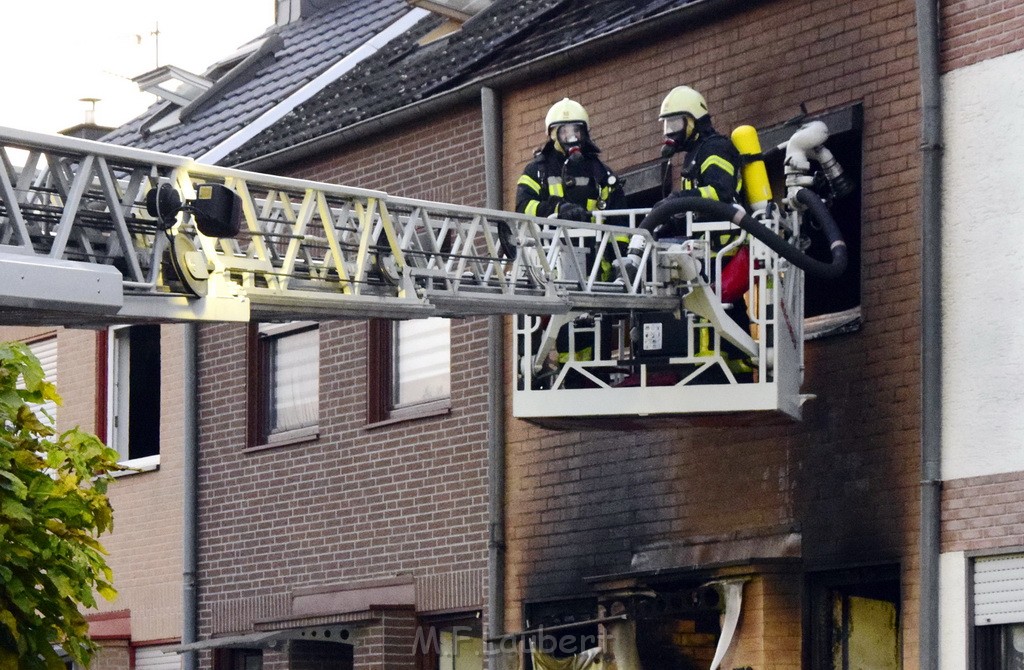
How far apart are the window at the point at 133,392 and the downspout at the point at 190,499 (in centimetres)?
91

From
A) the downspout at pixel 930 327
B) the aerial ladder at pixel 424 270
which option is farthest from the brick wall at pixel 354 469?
the downspout at pixel 930 327

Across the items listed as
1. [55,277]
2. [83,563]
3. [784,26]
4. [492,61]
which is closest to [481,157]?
[492,61]

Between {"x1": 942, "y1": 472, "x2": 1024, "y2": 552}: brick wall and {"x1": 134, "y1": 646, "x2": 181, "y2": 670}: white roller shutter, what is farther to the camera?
{"x1": 134, "y1": 646, "x2": 181, "y2": 670}: white roller shutter

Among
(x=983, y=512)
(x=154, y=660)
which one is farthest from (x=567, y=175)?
(x=154, y=660)

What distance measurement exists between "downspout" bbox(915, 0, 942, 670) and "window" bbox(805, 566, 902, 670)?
1.69 ft

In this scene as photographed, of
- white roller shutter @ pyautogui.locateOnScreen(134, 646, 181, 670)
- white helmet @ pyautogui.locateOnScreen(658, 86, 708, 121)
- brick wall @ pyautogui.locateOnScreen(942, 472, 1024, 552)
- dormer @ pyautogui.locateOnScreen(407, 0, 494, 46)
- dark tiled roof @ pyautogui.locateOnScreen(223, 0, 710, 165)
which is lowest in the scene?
white roller shutter @ pyautogui.locateOnScreen(134, 646, 181, 670)

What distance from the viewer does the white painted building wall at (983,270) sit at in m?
12.1

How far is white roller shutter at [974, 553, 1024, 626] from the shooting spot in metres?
11.9

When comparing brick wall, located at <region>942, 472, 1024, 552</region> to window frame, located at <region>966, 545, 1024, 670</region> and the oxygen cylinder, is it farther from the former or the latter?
the oxygen cylinder

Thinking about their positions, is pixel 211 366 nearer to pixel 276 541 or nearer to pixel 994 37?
pixel 276 541

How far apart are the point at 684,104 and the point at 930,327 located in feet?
6.58

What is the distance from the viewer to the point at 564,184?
44.6 ft

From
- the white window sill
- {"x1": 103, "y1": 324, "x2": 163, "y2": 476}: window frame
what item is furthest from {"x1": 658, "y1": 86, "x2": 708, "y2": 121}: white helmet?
{"x1": 103, "y1": 324, "x2": 163, "y2": 476}: window frame

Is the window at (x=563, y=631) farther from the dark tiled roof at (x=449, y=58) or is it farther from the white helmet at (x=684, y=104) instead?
the dark tiled roof at (x=449, y=58)
